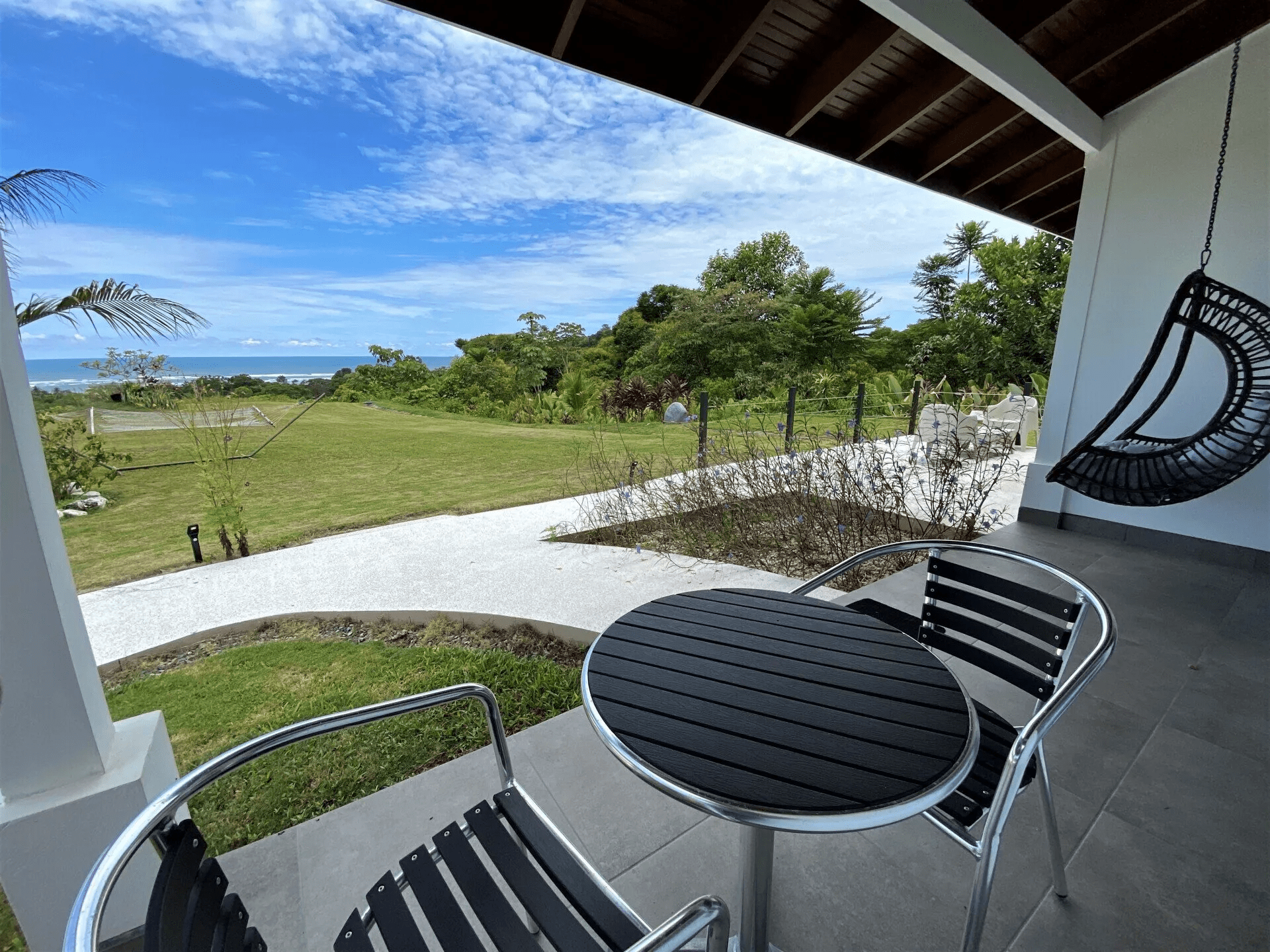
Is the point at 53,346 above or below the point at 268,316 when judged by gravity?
below

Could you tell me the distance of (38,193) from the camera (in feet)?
5.98

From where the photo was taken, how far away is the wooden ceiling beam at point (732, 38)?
2.00 m

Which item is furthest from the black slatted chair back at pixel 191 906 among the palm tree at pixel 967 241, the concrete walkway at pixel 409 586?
the palm tree at pixel 967 241

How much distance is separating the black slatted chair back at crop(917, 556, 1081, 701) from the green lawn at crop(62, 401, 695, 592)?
426 centimetres

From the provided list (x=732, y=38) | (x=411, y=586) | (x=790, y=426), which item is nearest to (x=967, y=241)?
(x=790, y=426)

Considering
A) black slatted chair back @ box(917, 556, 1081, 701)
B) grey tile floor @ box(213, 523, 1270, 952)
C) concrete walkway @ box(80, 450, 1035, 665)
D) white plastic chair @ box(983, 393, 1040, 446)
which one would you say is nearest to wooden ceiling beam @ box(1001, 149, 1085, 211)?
concrete walkway @ box(80, 450, 1035, 665)

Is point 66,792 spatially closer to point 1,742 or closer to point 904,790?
point 1,742

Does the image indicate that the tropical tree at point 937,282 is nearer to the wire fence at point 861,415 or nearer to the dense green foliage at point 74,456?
the wire fence at point 861,415

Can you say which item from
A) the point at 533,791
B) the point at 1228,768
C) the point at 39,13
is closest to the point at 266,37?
the point at 39,13

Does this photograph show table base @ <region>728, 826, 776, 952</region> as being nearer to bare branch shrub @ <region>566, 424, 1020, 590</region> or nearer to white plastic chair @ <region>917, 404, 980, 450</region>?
bare branch shrub @ <region>566, 424, 1020, 590</region>

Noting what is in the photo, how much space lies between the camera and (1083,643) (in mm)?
2105

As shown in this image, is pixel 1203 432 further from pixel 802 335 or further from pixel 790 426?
pixel 802 335

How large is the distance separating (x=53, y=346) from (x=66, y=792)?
74.3 inches

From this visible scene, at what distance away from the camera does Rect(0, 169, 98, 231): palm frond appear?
1.73 metres
